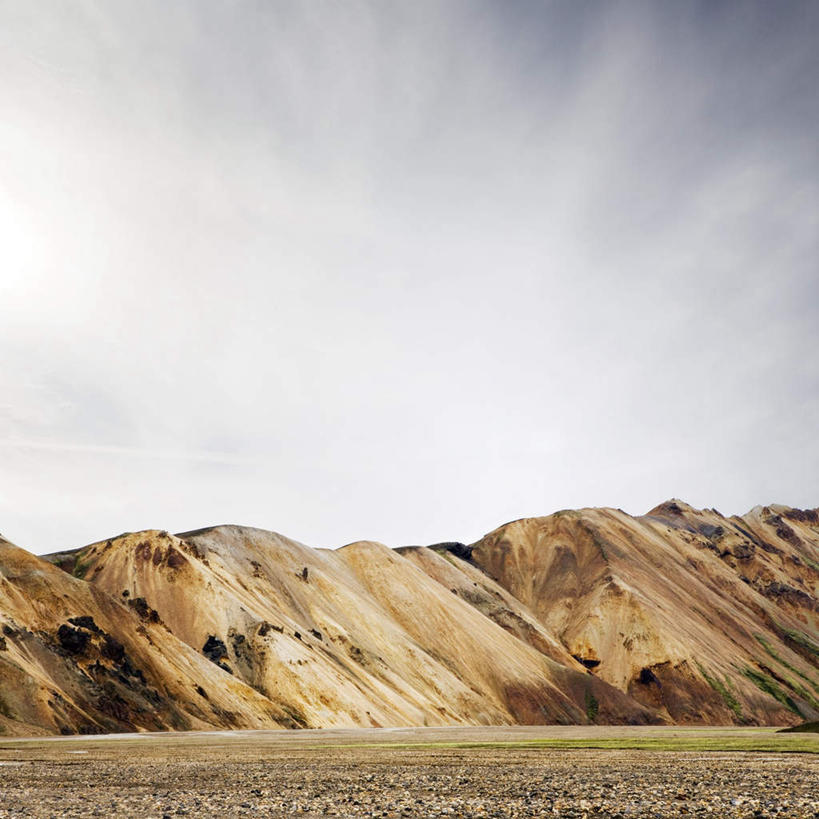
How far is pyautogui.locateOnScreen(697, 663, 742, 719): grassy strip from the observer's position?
129 metres

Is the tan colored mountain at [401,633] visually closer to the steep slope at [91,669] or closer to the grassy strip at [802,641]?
the steep slope at [91,669]

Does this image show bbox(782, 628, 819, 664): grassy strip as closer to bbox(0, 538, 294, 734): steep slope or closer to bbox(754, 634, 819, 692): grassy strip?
bbox(754, 634, 819, 692): grassy strip

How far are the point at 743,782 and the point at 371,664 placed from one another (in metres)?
86.3

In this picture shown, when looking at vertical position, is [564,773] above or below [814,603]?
below

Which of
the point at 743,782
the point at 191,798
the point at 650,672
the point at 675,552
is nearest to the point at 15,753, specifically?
the point at 191,798

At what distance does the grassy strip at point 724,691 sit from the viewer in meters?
129

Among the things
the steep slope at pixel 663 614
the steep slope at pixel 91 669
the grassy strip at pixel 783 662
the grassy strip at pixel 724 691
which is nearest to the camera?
the steep slope at pixel 91 669

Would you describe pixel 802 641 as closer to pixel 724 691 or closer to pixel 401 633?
pixel 724 691

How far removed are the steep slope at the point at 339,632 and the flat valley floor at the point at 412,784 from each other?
5384 cm

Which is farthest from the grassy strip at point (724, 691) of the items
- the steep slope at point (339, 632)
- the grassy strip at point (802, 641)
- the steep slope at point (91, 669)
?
the steep slope at point (91, 669)

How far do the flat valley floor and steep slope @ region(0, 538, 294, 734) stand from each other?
88.0ft

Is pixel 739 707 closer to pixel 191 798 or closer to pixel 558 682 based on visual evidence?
pixel 558 682

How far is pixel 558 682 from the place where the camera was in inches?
4850

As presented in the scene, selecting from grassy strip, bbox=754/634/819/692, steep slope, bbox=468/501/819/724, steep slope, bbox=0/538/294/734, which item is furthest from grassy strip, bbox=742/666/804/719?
steep slope, bbox=0/538/294/734
